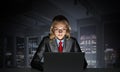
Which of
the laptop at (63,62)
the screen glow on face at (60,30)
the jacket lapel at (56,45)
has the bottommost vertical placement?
the laptop at (63,62)

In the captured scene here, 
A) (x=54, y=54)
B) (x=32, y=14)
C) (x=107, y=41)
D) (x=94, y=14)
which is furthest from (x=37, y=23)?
(x=54, y=54)

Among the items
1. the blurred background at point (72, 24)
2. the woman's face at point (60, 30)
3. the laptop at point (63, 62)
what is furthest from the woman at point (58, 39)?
the blurred background at point (72, 24)

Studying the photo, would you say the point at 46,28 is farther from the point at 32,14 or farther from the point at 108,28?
the point at 108,28

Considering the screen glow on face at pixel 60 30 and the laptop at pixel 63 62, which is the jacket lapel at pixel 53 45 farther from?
the laptop at pixel 63 62

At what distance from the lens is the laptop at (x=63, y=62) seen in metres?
1.25

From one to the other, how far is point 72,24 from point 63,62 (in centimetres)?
291

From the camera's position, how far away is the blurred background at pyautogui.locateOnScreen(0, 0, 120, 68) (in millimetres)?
4203

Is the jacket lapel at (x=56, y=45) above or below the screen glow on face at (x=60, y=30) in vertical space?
below

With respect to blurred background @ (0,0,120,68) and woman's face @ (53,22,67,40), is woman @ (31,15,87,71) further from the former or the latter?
blurred background @ (0,0,120,68)

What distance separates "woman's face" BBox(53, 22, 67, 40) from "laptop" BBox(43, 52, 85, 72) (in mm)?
680

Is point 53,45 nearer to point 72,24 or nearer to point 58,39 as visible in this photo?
point 58,39

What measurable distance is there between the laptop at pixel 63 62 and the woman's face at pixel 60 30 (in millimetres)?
680

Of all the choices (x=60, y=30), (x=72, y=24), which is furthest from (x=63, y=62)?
(x=72, y=24)

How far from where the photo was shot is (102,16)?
4281mm
